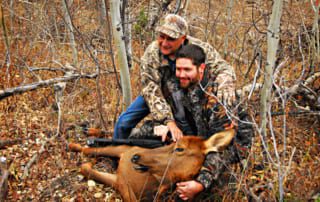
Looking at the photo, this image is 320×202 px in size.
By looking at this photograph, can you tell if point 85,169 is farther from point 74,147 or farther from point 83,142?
point 83,142

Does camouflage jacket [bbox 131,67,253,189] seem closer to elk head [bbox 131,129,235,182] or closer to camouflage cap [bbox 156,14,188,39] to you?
elk head [bbox 131,129,235,182]

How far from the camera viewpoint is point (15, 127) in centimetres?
484

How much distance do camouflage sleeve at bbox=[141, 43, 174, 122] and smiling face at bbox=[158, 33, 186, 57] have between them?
12 cm

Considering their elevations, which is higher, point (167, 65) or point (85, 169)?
point (167, 65)

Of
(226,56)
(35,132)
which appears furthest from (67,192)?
(226,56)

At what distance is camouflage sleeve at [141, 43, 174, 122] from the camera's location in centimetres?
408

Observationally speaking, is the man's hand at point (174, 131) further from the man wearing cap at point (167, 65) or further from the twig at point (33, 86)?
the twig at point (33, 86)

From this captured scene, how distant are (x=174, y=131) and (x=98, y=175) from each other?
92cm

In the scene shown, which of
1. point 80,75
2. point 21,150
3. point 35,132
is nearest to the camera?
point 21,150

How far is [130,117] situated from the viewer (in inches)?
178

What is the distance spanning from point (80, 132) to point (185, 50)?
186 centimetres

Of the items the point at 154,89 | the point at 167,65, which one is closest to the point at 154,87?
the point at 154,89

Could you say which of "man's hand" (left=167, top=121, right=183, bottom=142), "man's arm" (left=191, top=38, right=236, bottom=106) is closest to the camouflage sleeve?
"man's hand" (left=167, top=121, right=183, bottom=142)

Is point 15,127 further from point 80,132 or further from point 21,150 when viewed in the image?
point 80,132
